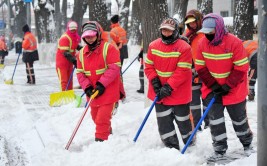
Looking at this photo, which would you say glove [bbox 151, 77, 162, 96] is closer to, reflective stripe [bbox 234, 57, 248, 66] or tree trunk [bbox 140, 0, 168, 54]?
reflective stripe [bbox 234, 57, 248, 66]

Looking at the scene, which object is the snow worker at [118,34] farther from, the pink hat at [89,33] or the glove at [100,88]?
the glove at [100,88]

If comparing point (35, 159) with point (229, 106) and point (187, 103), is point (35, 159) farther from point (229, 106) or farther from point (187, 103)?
point (229, 106)

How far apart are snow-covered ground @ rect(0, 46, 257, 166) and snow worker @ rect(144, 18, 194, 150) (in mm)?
309

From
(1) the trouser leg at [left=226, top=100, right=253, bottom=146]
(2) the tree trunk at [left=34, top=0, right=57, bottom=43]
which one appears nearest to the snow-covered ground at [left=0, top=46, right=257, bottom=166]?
(1) the trouser leg at [left=226, top=100, right=253, bottom=146]

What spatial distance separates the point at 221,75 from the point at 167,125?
2.94 feet

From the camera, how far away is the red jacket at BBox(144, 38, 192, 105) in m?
4.93

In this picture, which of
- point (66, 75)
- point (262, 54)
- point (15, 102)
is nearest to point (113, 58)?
point (262, 54)

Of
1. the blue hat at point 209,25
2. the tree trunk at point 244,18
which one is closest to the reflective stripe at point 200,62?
the blue hat at point 209,25

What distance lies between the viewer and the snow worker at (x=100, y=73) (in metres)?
5.42

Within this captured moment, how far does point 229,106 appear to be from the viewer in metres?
4.93

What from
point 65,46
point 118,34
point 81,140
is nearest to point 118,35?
point 118,34

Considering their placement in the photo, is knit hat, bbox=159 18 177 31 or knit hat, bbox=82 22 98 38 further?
knit hat, bbox=82 22 98 38

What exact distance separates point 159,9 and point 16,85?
270 inches

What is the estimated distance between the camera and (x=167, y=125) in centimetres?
514
